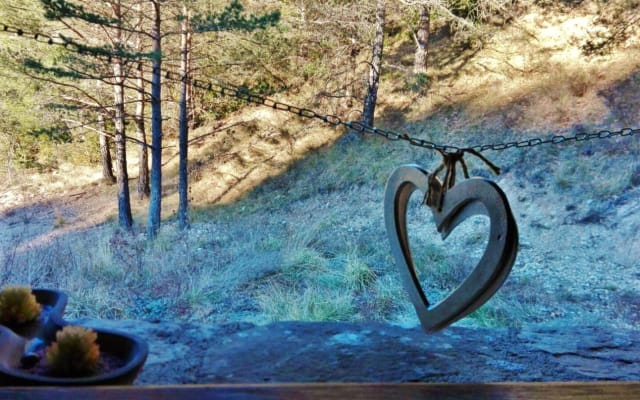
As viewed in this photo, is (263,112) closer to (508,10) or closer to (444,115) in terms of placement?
(444,115)

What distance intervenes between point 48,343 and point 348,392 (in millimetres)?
716

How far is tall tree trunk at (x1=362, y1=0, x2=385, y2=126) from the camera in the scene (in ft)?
29.4

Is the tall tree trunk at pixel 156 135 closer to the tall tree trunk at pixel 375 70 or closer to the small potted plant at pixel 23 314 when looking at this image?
the tall tree trunk at pixel 375 70

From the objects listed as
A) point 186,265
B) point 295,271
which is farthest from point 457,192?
point 186,265

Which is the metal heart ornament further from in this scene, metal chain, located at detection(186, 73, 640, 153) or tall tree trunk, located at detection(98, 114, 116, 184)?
tall tree trunk, located at detection(98, 114, 116, 184)

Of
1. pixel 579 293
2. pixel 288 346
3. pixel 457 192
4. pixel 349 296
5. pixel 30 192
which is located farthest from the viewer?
pixel 30 192

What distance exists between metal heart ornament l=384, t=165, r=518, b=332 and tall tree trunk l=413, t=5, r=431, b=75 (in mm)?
8446

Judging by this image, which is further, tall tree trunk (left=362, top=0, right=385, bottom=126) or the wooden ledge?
tall tree trunk (left=362, top=0, right=385, bottom=126)

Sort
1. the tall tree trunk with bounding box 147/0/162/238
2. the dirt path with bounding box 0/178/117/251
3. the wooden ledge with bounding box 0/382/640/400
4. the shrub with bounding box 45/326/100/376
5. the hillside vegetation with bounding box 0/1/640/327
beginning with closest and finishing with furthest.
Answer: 1. the wooden ledge with bounding box 0/382/640/400
2. the shrub with bounding box 45/326/100/376
3. the hillside vegetation with bounding box 0/1/640/327
4. the tall tree trunk with bounding box 147/0/162/238
5. the dirt path with bounding box 0/178/117/251

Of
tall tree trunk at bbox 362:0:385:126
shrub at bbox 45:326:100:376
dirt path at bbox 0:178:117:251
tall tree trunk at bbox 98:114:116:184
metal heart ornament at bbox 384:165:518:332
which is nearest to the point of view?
shrub at bbox 45:326:100:376

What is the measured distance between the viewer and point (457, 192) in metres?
1.35

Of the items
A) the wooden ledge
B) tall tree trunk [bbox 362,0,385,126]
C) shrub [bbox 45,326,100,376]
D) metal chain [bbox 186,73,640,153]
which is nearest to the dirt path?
tall tree trunk [bbox 362,0,385,126]

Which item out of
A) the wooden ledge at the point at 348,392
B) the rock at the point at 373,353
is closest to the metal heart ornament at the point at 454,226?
the rock at the point at 373,353

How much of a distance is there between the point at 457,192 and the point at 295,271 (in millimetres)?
3242
